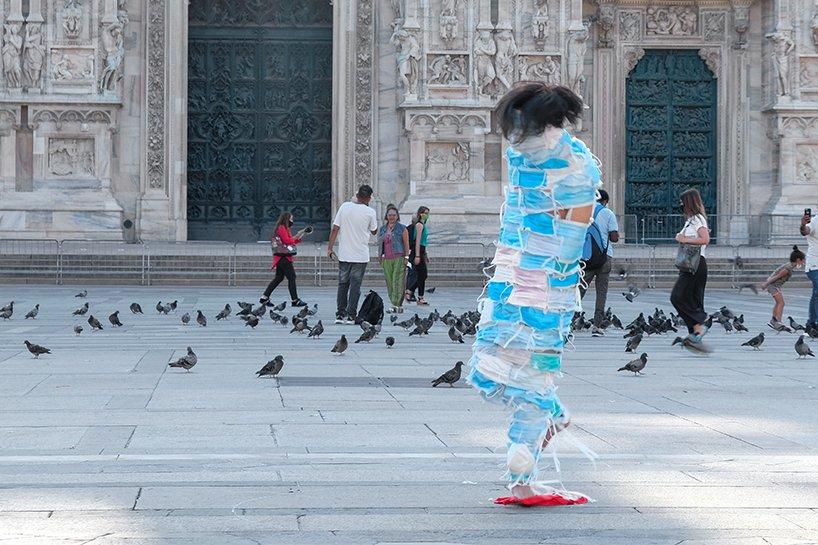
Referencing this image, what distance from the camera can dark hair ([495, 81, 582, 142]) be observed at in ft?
22.1

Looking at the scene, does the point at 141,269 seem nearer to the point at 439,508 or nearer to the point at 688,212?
the point at 688,212

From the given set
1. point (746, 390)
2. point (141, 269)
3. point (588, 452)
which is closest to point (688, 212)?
point (746, 390)

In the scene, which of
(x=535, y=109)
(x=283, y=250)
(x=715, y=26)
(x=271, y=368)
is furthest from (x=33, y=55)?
(x=535, y=109)

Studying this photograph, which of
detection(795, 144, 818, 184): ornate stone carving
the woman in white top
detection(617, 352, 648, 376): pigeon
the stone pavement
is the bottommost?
the stone pavement

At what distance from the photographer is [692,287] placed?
14852 mm

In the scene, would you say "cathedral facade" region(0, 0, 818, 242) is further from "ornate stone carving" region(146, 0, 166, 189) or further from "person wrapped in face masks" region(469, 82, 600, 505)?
"person wrapped in face masks" region(469, 82, 600, 505)

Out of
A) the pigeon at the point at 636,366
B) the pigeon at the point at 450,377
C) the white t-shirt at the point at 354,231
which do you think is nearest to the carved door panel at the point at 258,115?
the white t-shirt at the point at 354,231

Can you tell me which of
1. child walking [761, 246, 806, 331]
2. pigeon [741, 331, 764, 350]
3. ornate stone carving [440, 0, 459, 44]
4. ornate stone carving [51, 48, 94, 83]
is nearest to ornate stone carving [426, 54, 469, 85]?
ornate stone carving [440, 0, 459, 44]

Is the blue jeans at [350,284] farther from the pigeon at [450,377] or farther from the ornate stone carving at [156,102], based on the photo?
the ornate stone carving at [156,102]

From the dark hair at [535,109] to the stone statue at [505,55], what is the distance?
25271 mm

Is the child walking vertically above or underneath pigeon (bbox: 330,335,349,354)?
above

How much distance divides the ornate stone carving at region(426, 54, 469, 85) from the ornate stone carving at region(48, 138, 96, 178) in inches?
285

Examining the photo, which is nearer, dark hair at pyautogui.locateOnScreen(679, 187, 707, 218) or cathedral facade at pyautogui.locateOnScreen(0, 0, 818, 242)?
dark hair at pyautogui.locateOnScreen(679, 187, 707, 218)

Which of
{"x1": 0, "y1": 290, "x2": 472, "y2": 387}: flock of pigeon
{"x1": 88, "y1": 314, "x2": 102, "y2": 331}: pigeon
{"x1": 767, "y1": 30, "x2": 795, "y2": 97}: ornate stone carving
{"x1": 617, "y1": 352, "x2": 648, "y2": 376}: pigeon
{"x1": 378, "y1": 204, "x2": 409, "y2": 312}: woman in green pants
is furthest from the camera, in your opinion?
{"x1": 767, "y1": 30, "x2": 795, "y2": 97}: ornate stone carving
